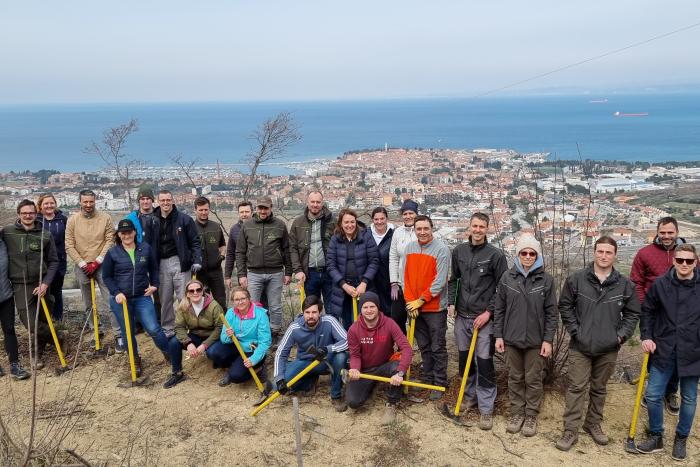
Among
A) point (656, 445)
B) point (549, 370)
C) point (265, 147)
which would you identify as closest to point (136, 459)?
point (549, 370)

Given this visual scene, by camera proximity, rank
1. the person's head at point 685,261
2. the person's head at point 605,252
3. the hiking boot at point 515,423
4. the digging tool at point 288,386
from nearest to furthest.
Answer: the person's head at point 685,261 < the person's head at point 605,252 < the hiking boot at point 515,423 < the digging tool at point 288,386

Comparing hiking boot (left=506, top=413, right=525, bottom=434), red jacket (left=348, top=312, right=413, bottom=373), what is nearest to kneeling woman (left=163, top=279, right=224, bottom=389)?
red jacket (left=348, top=312, right=413, bottom=373)

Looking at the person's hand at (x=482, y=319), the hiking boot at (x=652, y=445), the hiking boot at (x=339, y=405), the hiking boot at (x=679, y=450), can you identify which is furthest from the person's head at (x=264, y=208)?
the hiking boot at (x=679, y=450)

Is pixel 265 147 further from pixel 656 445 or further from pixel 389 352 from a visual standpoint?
pixel 656 445

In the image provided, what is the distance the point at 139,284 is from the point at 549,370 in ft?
14.2

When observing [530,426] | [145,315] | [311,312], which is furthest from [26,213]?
[530,426]

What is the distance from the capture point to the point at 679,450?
407 centimetres

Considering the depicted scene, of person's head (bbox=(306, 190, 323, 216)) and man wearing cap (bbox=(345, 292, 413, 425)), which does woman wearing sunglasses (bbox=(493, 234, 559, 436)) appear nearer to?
man wearing cap (bbox=(345, 292, 413, 425))

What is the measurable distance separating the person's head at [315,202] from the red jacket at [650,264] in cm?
319

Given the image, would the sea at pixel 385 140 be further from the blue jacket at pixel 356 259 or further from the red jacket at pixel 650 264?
the blue jacket at pixel 356 259

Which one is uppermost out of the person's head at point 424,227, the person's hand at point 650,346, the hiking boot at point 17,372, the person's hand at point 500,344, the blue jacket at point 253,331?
the person's head at point 424,227

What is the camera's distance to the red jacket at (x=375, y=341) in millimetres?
4727

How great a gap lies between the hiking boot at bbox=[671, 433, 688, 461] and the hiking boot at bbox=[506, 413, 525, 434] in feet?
3.79

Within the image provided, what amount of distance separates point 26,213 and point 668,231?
638 centimetres
